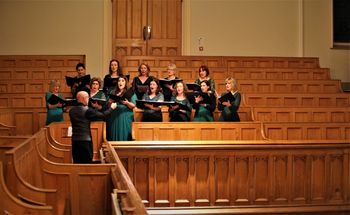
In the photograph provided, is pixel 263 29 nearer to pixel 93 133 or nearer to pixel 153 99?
pixel 153 99

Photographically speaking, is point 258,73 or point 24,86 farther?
point 258,73

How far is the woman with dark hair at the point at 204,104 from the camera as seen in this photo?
18.4ft

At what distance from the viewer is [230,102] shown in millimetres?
5617

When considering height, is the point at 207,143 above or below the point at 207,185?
above

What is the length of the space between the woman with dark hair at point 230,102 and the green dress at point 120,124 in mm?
1042

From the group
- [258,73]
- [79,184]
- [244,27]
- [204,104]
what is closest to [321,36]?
[244,27]

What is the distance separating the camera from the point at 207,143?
4328 mm

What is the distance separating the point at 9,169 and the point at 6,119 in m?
2.96

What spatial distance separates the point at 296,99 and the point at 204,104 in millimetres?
2009

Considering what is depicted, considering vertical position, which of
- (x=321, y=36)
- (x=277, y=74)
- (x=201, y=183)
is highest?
(x=321, y=36)

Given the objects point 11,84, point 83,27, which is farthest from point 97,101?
point 83,27

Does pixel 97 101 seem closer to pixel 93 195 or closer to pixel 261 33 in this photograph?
pixel 93 195

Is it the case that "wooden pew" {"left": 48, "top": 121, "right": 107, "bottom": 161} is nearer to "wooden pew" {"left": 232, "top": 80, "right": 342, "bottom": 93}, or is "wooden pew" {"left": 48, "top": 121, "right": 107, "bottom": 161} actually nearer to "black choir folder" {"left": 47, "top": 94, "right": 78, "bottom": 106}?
"black choir folder" {"left": 47, "top": 94, "right": 78, "bottom": 106}

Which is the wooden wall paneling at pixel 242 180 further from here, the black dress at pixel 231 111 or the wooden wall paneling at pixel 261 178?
the black dress at pixel 231 111
